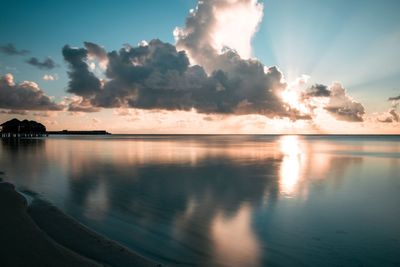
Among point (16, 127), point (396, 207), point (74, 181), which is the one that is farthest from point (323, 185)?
point (16, 127)

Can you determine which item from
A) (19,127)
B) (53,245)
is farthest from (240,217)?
(19,127)

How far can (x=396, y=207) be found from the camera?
61.5 ft

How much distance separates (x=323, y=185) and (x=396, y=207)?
855 cm

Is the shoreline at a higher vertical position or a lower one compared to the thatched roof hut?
lower

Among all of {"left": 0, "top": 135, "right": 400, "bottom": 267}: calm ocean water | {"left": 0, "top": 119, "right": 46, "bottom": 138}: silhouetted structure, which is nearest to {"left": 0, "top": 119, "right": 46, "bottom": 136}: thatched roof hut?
{"left": 0, "top": 119, "right": 46, "bottom": 138}: silhouetted structure

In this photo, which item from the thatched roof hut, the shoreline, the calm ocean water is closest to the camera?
the shoreline

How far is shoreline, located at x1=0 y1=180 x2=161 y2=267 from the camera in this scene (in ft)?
27.9

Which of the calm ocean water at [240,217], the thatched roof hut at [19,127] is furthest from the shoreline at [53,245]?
the thatched roof hut at [19,127]

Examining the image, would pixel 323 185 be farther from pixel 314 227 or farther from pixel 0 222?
pixel 0 222

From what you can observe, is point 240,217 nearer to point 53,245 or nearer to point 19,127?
point 53,245

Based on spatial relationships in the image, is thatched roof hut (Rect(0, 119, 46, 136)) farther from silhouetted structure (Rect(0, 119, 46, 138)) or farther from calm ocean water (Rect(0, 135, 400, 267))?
calm ocean water (Rect(0, 135, 400, 267))

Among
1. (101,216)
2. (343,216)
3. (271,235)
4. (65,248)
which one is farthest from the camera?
(343,216)

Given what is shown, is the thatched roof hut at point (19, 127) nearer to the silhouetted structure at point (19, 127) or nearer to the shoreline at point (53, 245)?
the silhouetted structure at point (19, 127)

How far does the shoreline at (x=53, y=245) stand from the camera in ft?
27.9
